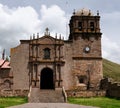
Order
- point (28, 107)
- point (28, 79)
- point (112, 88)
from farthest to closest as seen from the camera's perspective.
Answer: point (28, 79), point (112, 88), point (28, 107)

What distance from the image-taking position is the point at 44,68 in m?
47.1

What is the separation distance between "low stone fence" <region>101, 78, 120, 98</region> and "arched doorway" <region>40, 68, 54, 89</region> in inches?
337

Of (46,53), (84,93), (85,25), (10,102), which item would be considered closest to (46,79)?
(46,53)

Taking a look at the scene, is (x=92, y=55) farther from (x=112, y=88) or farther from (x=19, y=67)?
(x=19, y=67)

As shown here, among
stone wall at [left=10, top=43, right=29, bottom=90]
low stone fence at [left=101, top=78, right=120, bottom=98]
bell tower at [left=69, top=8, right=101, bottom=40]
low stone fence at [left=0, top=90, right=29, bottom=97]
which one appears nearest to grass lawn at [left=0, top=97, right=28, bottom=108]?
low stone fence at [left=0, top=90, right=29, bottom=97]

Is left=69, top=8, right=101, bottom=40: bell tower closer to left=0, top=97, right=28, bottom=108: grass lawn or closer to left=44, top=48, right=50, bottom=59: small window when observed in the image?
left=44, top=48, right=50, bottom=59: small window

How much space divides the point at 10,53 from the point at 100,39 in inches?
561

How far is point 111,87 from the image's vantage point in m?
42.4

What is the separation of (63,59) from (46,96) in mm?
8598

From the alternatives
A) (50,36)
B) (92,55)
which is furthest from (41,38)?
(92,55)

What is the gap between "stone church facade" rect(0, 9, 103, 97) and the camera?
4616 centimetres

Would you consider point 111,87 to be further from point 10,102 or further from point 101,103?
point 10,102

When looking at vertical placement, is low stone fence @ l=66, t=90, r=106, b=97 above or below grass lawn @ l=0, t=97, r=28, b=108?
above

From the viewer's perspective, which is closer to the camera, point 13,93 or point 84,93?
point 13,93
